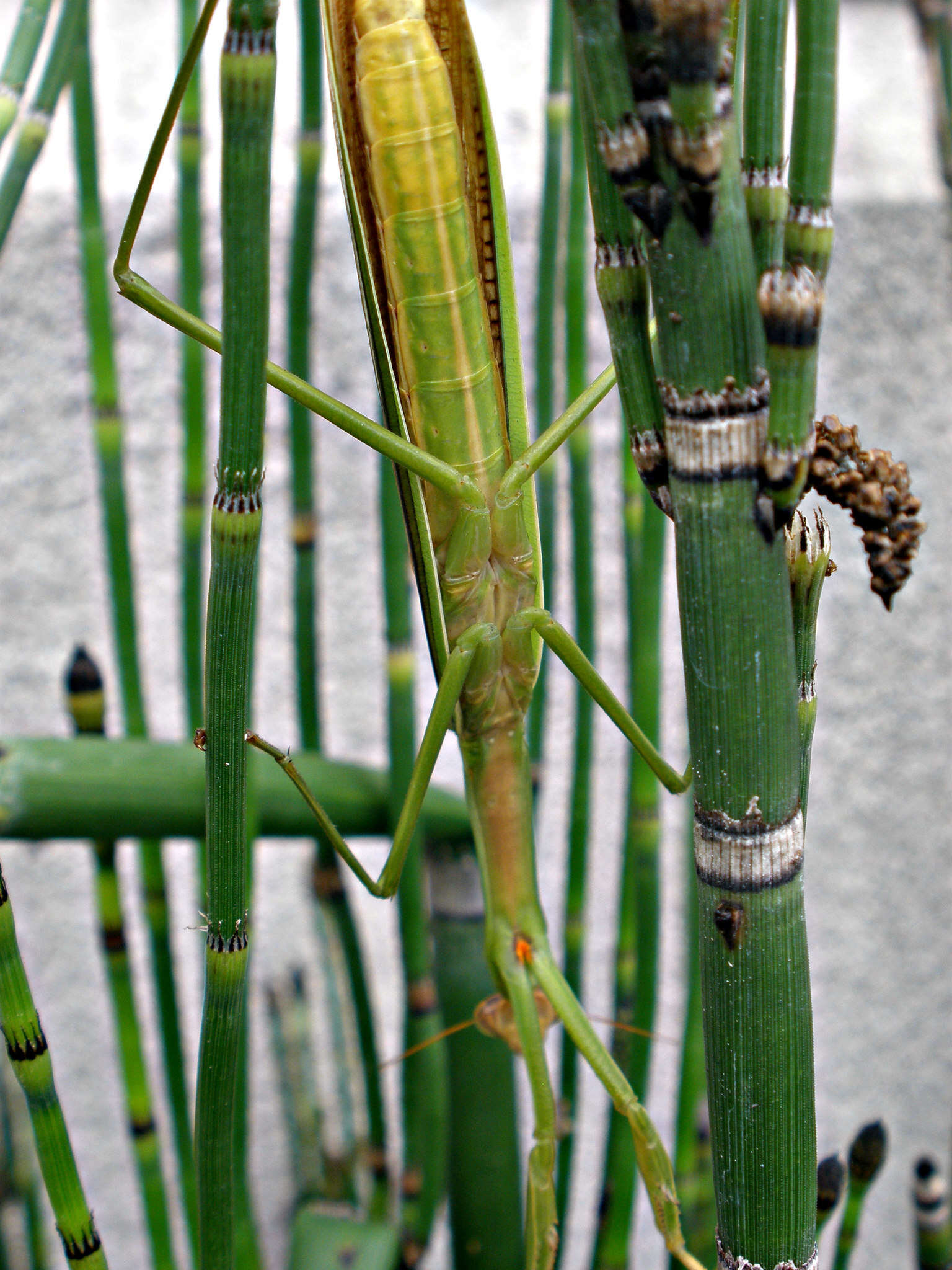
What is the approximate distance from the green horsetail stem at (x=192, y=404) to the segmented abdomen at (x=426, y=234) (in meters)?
0.22

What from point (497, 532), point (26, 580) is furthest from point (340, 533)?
point (497, 532)

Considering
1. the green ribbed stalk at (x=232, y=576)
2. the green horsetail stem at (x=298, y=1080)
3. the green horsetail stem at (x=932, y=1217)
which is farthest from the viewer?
the green horsetail stem at (x=298, y=1080)

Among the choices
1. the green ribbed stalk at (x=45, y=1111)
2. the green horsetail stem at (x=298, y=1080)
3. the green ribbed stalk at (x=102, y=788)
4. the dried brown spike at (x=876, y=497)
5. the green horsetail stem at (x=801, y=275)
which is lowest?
the green horsetail stem at (x=298, y=1080)

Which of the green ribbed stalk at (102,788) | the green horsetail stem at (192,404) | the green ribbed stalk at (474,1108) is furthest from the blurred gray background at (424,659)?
the green ribbed stalk at (102,788)

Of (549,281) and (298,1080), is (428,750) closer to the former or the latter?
(549,281)

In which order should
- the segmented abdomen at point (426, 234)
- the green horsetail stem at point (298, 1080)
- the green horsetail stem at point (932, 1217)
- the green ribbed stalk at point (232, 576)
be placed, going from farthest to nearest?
1. the green horsetail stem at point (298, 1080)
2. the green horsetail stem at point (932, 1217)
3. the segmented abdomen at point (426, 234)
4. the green ribbed stalk at point (232, 576)

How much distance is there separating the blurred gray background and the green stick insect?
0.41 metres

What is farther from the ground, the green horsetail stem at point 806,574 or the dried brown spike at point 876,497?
the dried brown spike at point 876,497

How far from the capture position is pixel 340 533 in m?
0.82

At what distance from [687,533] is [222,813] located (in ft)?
0.41

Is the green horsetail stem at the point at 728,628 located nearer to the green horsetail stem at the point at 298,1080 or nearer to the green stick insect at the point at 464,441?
the green stick insect at the point at 464,441

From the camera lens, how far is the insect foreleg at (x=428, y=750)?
13.1 inches

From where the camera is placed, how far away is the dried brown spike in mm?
213

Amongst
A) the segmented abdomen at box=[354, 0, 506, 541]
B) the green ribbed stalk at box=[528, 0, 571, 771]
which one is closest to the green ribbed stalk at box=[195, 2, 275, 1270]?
the segmented abdomen at box=[354, 0, 506, 541]
